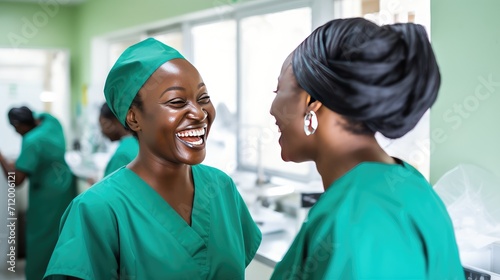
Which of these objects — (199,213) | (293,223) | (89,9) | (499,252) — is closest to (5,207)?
(293,223)

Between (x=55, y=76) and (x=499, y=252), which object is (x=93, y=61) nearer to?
(x=55, y=76)

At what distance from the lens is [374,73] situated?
0.77m

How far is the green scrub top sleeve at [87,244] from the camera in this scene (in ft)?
3.64

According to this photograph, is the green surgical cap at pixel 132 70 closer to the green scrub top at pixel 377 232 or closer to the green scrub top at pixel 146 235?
the green scrub top at pixel 146 235

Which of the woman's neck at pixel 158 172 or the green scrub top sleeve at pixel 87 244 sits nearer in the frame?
the green scrub top sleeve at pixel 87 244

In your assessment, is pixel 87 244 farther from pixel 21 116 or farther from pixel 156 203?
pixel 21 116

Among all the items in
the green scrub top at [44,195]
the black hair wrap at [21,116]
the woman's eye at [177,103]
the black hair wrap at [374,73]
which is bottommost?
the green scrub top at [44,195]

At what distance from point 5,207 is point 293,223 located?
1.78m

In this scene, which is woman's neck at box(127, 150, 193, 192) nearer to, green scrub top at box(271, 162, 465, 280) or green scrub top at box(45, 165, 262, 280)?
green scrub top at box(45, 165, 262, 280)

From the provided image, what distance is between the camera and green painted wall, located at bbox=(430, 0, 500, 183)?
5.56 ft

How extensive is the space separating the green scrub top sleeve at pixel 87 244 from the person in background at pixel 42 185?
2.41 meters

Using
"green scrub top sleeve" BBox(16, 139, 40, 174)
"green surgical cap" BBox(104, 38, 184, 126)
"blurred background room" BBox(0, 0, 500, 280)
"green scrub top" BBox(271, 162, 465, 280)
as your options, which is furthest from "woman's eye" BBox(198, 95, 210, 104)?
"green scrub top sleeve" BBox(16, 139, 40, 174)

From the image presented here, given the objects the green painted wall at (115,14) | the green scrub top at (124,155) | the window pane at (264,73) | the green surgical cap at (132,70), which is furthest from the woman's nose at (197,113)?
the green painted wall at (115,14)

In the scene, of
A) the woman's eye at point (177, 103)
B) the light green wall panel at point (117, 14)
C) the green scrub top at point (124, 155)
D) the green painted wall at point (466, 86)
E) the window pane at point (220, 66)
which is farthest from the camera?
the light green wall panel at point (117, 14)
